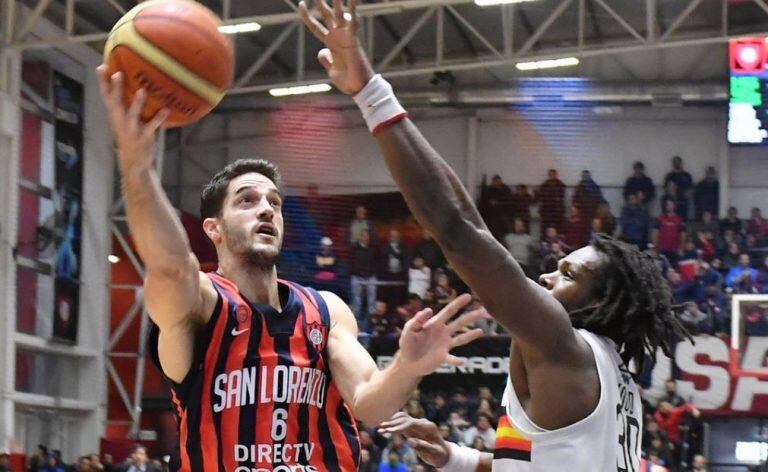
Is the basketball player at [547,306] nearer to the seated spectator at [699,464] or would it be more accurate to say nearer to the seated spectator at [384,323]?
the seated spectator at [699,464]

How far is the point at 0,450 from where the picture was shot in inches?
653

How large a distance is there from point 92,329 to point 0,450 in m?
3.47

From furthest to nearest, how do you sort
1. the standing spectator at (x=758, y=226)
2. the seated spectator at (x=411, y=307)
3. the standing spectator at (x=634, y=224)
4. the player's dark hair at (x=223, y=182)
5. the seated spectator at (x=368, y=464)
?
the standing spectator at (x=634, y=224)
the standing spectator at (x=758, y=226)
the seated spectator at (x=411, y=307)
the seated spectator at (x=368, y=464)
the player's dark hair at (x=223, y=182)

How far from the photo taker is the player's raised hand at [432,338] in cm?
383

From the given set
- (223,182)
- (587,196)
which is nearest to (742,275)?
(587,196)

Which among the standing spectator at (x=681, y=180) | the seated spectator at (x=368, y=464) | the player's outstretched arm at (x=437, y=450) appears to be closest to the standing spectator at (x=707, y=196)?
the standing spectator at (x=681, y=180)

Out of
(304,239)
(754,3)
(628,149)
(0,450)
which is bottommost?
→ (0,450)

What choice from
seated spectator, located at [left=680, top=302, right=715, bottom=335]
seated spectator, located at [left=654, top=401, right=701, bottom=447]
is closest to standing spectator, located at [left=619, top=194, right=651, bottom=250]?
seated spectator, located at [left=680, top=302, right=715, bottom=335]

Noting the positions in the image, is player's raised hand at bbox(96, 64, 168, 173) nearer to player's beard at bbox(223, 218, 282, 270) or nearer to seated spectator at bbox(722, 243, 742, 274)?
player's beard at bbox(223, 218, 282, 270)

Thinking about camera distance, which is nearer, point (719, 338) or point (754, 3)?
point (719, 338)

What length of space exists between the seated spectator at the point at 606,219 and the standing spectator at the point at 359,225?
3.34 metres

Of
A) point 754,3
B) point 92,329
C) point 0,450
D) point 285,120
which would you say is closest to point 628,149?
point 754,3

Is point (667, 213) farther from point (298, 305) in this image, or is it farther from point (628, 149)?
point (298, 305)

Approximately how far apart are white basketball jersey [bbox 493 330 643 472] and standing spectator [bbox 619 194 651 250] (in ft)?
49.0
